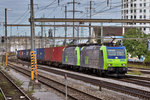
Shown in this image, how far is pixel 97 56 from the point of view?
28.2 m

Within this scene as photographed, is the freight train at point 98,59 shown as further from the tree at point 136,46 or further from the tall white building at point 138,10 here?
the tall white building at point 138,10

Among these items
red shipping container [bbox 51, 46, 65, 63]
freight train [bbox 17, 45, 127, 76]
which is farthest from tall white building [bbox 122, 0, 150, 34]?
freight train [bbox 17, 45, 127, 76]

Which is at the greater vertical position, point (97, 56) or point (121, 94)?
point (97, 56)

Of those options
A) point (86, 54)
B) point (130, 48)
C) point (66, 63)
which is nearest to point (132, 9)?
point (130, 48)

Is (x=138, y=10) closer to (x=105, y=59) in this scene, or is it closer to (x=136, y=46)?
(x=136, y=46)

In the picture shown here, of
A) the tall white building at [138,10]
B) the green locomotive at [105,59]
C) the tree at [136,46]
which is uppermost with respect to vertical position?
the tall white building at [138,10]

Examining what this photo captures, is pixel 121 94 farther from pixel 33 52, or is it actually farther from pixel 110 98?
pixel 33 52

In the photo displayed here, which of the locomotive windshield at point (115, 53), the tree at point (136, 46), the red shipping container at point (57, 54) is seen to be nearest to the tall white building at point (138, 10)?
the tree at point (136, 46)

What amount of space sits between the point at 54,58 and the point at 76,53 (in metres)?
12.8

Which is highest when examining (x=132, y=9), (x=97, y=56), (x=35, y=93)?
(x=132, y=9)

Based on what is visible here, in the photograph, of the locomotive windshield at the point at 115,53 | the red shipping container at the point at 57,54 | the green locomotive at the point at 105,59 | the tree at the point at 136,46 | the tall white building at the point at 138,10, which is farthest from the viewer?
the tall white building at the point at 138,10

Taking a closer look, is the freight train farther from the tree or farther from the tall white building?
the tall white building

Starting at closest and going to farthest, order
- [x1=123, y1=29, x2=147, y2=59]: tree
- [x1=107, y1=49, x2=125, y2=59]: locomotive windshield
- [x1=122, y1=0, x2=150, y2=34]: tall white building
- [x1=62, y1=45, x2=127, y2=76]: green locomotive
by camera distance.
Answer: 1. [x1=62, y1=45, x2=127, y2=76]: green locomotive
2. [x1=107, y1=49, x2=125, y2=59]: locomotive windshield
3. [x1=123, y1=29, x2=147, y2=59]: tree
4. [x1=122, y1=0, x2=150, y2=34]: tall white building

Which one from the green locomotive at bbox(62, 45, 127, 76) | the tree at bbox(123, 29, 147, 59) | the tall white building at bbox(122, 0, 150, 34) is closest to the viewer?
the green locomotive at bbox(62, 45, 127, 76)
